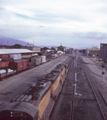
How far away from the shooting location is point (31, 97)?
10133 millimetres

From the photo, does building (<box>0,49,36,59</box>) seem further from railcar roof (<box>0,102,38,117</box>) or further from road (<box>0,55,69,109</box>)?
railcar roof (<box>0,102,38,117</box>)

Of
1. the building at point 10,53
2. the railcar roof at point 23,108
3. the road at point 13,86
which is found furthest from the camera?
the building at point 10,53

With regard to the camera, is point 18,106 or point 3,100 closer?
point 18,106

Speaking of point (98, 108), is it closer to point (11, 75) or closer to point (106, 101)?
point (106, 101)

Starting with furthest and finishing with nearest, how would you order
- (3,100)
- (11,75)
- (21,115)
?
(11,75), (3,100), (21,115)

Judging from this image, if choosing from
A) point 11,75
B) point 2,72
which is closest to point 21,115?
Result: point 2,72

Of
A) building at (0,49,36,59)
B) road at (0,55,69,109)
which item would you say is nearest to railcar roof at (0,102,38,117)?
road at (0,55,69,109)

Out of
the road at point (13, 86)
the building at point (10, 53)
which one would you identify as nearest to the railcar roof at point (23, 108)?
the road at point (13, 86)

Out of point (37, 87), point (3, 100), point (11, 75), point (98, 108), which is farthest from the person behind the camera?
point (11, 75)

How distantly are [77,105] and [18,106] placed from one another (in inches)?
412

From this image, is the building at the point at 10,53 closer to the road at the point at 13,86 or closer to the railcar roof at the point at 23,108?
the road at the point at 13,86

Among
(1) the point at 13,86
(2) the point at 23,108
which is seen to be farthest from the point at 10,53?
(2) the point at 23,108

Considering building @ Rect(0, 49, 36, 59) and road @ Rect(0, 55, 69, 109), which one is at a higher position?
building @ Rect(0, 49, 36, 59)

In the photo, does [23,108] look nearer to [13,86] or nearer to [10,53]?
[13,86]
